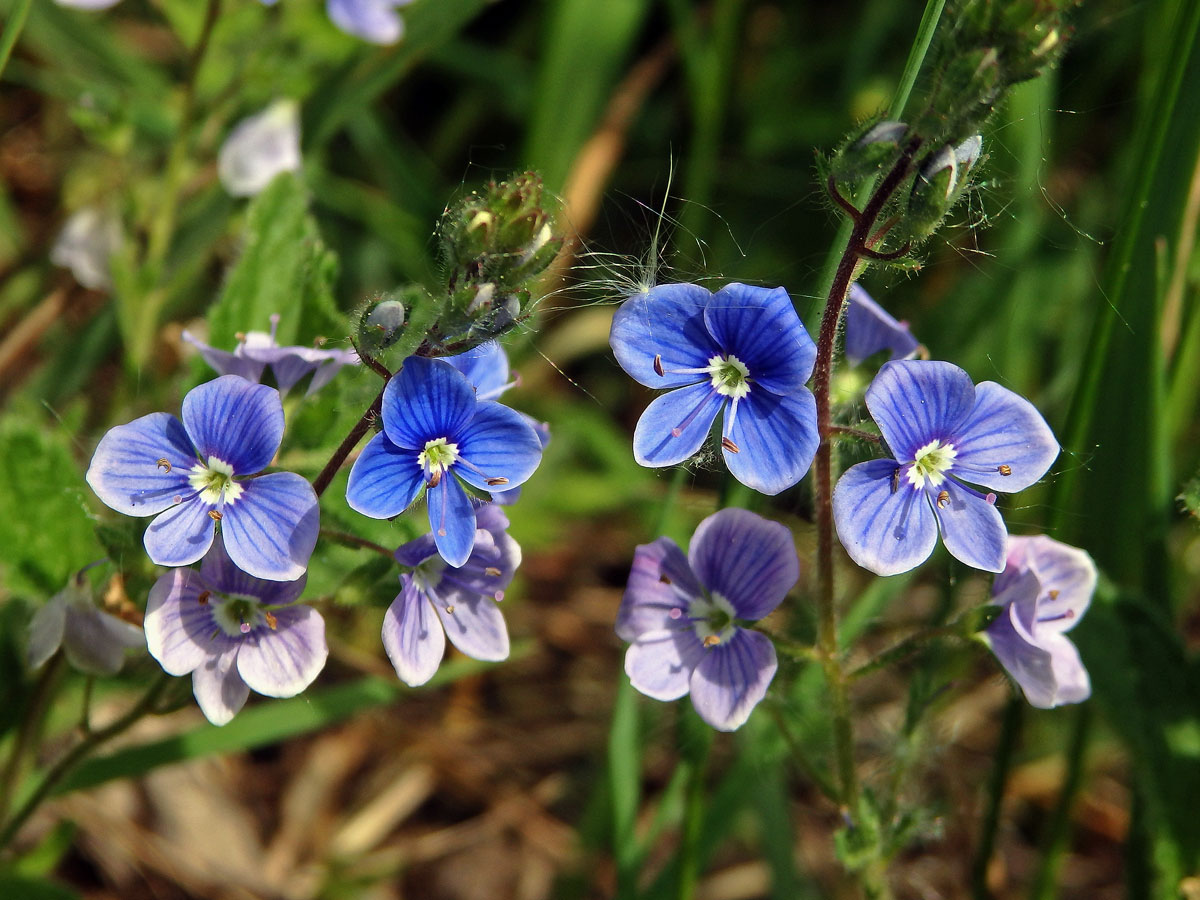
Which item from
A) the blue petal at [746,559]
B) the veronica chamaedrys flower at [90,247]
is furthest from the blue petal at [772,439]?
the veronica chamaedrys flower at [90,247]

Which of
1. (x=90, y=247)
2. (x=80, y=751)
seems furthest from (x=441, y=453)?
(x=90, y=247)

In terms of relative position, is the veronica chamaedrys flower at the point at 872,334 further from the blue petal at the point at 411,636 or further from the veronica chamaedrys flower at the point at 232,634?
the veronica chamaedrys flower at the point at 232,634

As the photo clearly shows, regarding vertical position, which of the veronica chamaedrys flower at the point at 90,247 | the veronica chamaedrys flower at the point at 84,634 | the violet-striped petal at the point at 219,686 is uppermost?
the violet-striped petal at the point at 219,686

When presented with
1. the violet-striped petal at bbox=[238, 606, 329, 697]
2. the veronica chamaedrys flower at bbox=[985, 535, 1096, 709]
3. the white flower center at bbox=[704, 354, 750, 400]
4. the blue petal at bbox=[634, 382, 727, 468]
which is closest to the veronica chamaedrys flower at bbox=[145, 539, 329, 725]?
the violet-striped petal at bbox=[238, 606, 329, 697]

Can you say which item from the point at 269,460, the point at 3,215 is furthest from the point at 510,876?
the point at 3,215

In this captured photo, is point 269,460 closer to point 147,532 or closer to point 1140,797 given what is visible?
point 147,532

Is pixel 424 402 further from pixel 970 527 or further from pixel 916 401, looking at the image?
pixel 970 527
